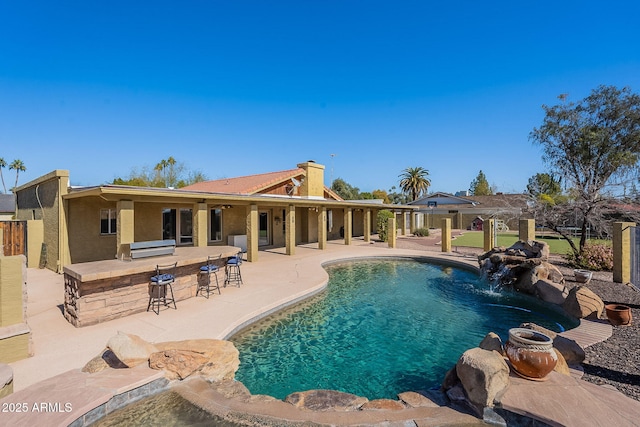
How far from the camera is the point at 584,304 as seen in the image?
7434 mm

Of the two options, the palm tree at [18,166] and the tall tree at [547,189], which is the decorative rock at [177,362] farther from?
the palm tree at [18,166]

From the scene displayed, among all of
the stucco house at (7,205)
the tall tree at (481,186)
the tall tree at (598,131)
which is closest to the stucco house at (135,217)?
the stucco house at (7,205)

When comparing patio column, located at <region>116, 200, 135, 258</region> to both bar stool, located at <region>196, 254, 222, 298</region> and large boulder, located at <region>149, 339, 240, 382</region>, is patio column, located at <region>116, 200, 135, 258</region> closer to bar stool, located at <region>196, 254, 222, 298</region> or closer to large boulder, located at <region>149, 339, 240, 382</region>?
bar stool, located at <region>196, 254, 222, 298</region>

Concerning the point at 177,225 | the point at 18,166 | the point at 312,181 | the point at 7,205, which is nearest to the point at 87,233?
the point at 177,225

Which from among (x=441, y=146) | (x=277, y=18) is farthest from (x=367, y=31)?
(x=441, y=146)

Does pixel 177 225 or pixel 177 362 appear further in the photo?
pixel 177 225

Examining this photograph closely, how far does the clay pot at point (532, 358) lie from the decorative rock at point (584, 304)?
432 centimetres

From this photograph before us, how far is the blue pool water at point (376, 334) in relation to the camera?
5285 mm

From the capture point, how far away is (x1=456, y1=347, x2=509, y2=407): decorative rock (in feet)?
12.8

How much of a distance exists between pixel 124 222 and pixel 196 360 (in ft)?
23.6

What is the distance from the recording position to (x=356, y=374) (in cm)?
545

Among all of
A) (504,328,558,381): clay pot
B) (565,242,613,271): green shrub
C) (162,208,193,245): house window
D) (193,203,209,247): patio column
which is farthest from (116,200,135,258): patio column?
(565,242,613,271): green shrub

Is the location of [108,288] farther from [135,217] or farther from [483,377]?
[483,377]

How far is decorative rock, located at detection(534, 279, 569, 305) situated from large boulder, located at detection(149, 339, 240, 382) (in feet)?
29.7
